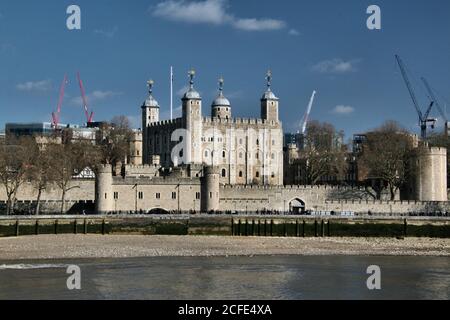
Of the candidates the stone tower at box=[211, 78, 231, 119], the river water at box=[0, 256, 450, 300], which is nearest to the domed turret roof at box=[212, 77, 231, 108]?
the stone tower at box=[211, 78, 231, 119]

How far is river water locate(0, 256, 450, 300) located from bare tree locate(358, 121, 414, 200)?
124 feet

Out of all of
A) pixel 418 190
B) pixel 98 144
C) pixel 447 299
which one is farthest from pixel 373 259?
pixel 98 144

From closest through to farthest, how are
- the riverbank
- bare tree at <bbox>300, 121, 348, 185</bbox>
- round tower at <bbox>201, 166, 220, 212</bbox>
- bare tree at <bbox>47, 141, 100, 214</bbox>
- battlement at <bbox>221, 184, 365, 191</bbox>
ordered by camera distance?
the riverbank → bare tree at <bbox>47, 141, 100, 214</bbox> → round tower at <bbox>201, 166, 220, 212</bbox> → battlement at <bbox>221, 184, 365, 191</bbox> → bare tree at <bbox>300, 121, 348, 185</bbox>

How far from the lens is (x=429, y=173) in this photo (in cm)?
9412

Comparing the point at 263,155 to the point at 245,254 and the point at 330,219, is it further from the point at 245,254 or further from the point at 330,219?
the point at 245,254

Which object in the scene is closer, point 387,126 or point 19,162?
point 19,162

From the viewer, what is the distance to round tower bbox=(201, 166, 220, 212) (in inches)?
3445

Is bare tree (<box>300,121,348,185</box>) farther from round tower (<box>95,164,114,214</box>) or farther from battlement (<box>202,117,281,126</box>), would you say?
round tower (<box>95,164,114,214</box>)

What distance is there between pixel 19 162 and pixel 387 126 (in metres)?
45.4

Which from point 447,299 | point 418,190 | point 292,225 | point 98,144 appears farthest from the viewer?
point 98,144

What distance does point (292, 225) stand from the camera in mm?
72375

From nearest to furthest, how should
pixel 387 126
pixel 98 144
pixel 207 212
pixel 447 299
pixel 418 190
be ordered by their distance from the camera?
pixel 447 299 < pixel 207 212 < pixel 418 190 < pixel 387 126 < pixel 98 144

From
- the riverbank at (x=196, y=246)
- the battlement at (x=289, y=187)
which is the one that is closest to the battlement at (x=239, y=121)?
the battlement at (x=289, y=187)
